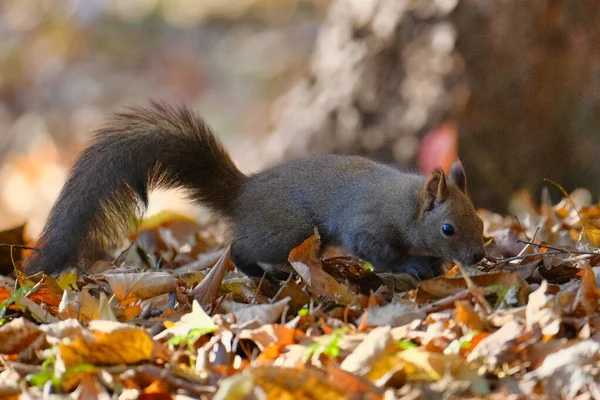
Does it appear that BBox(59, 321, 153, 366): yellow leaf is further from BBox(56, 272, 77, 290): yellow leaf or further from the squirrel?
the squirrel

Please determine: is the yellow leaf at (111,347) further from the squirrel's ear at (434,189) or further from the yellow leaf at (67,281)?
the squirrel's ear at (434,189)

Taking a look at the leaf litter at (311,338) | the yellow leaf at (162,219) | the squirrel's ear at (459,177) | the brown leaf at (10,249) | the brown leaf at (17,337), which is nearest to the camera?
the leaf litter at (311,338)

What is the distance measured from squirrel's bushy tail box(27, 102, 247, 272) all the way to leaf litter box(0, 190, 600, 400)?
24 cm

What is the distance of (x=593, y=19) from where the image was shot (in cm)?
532

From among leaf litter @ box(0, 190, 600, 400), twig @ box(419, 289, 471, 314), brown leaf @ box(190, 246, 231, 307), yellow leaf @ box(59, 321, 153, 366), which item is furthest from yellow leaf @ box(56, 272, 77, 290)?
twig @ box(419, 289, 471, 314)

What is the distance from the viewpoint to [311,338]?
2.15 meters

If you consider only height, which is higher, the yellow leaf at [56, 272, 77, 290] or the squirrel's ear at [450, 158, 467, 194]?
the yellow leaf at [56, 272, 77, 290]

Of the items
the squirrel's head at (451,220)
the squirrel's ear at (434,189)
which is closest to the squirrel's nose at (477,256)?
the squirrel's head at (451,220)

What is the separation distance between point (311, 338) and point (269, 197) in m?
1.50

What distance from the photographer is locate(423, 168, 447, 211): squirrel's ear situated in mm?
3344

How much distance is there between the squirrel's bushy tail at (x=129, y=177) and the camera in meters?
3.14

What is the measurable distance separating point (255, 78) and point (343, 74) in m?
5.17

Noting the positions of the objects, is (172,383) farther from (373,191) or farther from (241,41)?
(241,41)

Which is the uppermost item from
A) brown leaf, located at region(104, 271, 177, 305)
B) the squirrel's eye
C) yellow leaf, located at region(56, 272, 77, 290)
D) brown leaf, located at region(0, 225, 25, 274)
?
brown leaf, located at region(0, 225, 25, 274)
